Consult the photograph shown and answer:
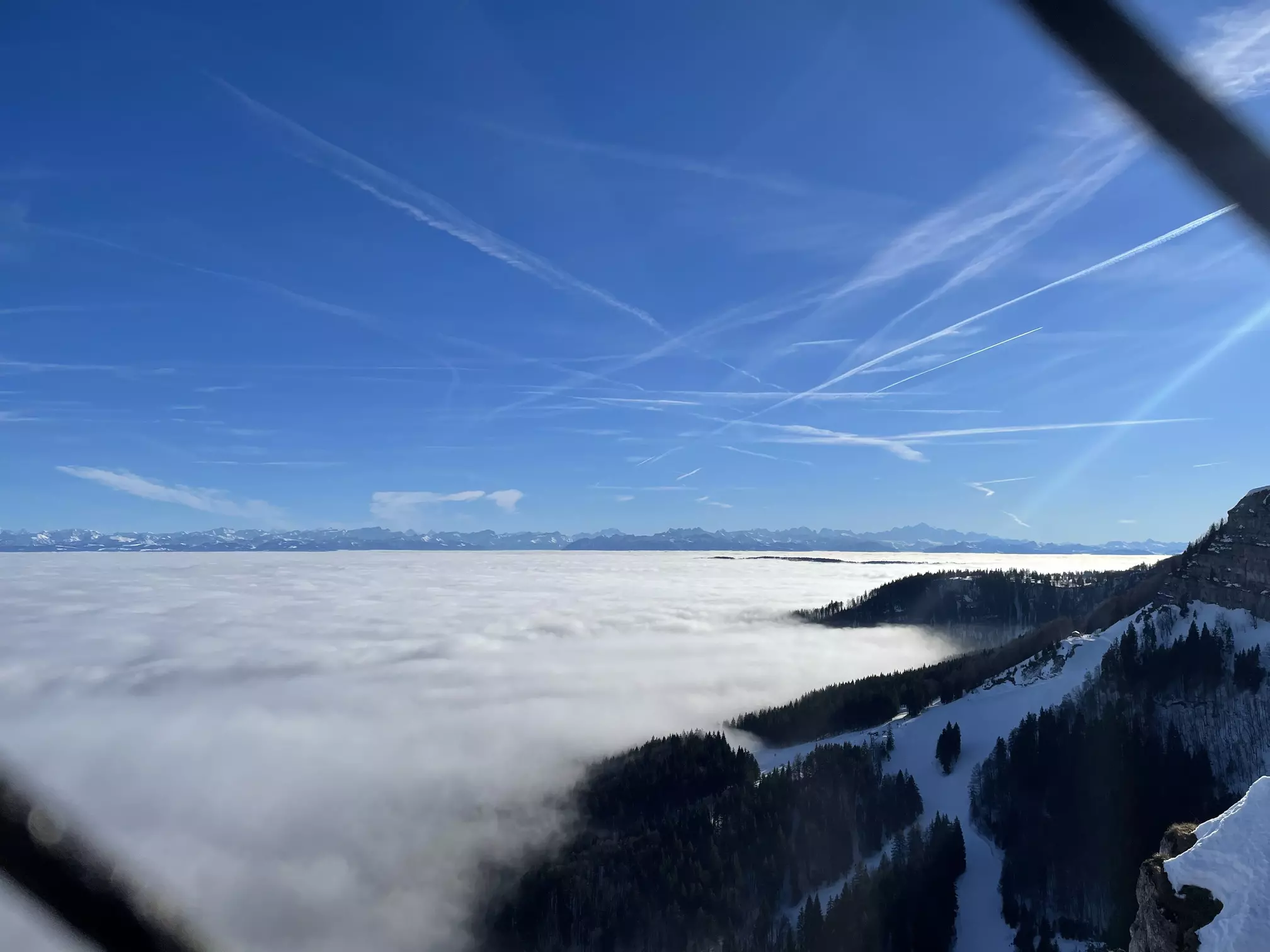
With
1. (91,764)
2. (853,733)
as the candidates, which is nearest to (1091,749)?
(853,733)

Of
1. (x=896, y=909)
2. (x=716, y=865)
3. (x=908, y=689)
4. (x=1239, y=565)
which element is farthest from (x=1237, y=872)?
(x=908, y=689)

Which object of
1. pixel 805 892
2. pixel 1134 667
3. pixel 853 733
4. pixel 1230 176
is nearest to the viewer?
pixel 1230 176

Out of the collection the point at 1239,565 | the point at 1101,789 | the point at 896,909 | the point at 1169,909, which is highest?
the point at 1239,565

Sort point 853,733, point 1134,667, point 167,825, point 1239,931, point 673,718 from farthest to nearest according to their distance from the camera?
point 673,718, point 167,825, point 853,733, point 1134,667, point 1239,931

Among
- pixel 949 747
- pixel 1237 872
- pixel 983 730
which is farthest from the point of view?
pixel 983 730

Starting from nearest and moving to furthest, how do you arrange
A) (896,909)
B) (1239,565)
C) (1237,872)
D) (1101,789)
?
(1237,872), (896,909), (1101,789), (1239,565)

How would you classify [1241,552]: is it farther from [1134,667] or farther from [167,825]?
[167,825]

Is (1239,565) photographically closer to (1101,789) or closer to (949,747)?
(1101,789)

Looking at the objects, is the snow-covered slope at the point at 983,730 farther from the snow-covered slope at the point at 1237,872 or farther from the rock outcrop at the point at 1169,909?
the snow-covered slope at the point at 1237,872
